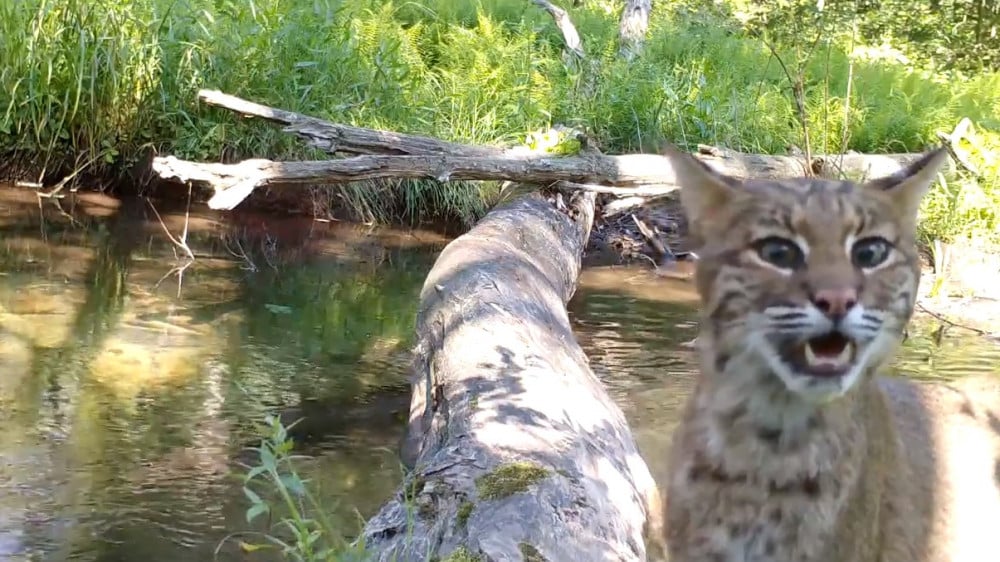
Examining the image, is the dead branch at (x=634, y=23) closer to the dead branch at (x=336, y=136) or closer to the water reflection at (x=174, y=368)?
the water reflection at (x=174, y=368)

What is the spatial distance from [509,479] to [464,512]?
237 millimetres

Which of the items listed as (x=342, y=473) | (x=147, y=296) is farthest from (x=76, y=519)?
(x=147, y=296)

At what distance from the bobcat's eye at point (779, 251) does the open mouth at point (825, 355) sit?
162mm

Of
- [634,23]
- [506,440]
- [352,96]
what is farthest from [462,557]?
[634,23]

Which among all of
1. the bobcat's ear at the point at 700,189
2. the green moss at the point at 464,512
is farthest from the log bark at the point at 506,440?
the bobcat's ear at the point at 700,189

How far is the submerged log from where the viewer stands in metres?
7.63

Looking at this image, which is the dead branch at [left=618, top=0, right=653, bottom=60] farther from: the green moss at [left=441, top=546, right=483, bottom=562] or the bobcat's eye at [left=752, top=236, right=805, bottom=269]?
the bobcat's eye at [left=752, top=236, right=805, bottom=269]

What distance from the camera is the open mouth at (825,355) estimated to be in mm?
2259

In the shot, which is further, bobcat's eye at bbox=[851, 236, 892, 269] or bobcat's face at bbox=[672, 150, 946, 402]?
bobcat's eye at bbox=[851, 236, 892, 269]

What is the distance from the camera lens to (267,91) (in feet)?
36.4

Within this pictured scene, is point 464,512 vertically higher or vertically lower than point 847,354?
lower

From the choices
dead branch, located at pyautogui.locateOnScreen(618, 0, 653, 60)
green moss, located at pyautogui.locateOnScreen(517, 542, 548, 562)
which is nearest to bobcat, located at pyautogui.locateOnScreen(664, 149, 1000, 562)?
green moss, located at pyautogui.locateOnScreen(517, 542, 548, 562)

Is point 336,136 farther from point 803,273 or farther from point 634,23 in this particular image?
point 634,23

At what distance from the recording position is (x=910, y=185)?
2545mm
